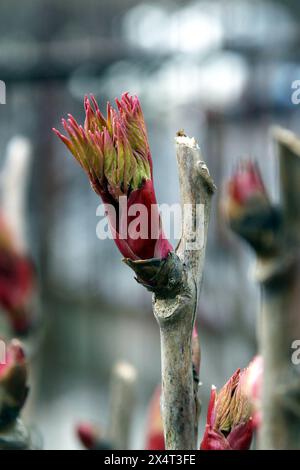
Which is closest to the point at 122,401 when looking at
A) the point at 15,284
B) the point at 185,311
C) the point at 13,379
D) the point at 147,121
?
the point at 15,284

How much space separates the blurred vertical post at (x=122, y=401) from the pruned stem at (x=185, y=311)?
0.53 m

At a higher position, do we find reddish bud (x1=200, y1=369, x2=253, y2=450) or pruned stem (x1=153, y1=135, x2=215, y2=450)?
pruned stem (x1=153, y1=135, x2=215, y2=450)

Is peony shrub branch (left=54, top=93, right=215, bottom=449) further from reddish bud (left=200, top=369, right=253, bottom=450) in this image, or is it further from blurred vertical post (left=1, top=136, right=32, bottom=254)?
blurred vertical post (left=1, top=136, right=32, bottom=254)

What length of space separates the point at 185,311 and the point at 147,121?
278cm

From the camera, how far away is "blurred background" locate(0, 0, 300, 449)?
306 cm

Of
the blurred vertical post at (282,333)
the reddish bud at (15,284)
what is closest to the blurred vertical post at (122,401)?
the reddish bud at (15,284)

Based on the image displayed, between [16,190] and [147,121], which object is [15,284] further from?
[147,121]

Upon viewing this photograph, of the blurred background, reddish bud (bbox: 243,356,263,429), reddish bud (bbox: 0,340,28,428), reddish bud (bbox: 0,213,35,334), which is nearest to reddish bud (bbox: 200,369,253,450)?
reddish bud (bbox: 243,356,263,429)

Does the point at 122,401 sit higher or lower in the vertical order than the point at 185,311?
lower

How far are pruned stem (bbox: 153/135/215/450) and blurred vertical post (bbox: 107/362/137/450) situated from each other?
532 mm

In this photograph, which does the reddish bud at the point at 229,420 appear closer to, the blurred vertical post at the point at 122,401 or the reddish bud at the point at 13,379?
the reddish bud at the point at 13,379

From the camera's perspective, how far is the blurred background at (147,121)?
306 centimetres

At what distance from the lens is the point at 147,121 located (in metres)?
3.25

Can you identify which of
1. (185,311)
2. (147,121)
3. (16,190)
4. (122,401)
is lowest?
(122,401)
